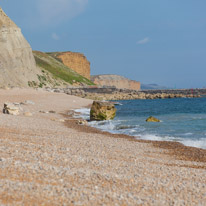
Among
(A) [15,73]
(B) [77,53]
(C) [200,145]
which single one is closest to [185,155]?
(C) [200,145]

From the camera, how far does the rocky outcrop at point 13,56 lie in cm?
7344

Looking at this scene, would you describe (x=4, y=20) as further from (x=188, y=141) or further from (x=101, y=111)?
(x=188, y=141)

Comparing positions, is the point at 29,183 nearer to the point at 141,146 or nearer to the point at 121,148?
the point at 121,148

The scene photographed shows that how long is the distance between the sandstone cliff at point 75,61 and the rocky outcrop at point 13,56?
97.8 m

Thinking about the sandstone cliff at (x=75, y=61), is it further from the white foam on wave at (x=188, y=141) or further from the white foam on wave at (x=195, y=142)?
the white foam on wave at (x=195, y=142)

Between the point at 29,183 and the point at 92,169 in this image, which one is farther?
the point at 92,169

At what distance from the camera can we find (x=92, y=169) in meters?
7.95

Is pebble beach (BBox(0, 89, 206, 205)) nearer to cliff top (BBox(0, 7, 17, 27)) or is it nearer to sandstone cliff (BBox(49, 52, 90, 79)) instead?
cliff top (BBox(0, 7, 17, 27))

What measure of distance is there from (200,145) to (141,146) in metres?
3.62

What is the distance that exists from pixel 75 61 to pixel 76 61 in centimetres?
96

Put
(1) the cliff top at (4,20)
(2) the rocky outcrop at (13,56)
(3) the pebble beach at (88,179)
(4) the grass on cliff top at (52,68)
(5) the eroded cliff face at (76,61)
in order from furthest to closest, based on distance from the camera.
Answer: (5) the eroded cliff face at (76,61) → (4) the grass on cliff top at (52,68) → (1) the cliff top at (4,20) → (2) the rocky outcrop at (13,56) → (3) the pebble beach at (88,179)

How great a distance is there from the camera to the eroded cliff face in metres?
186

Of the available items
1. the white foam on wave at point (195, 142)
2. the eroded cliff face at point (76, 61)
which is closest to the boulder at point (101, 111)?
the white foam on wave at point (195, 142)

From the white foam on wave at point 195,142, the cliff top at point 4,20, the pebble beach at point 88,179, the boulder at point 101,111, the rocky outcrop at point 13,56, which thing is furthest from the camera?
the cliff top at point 4,20
